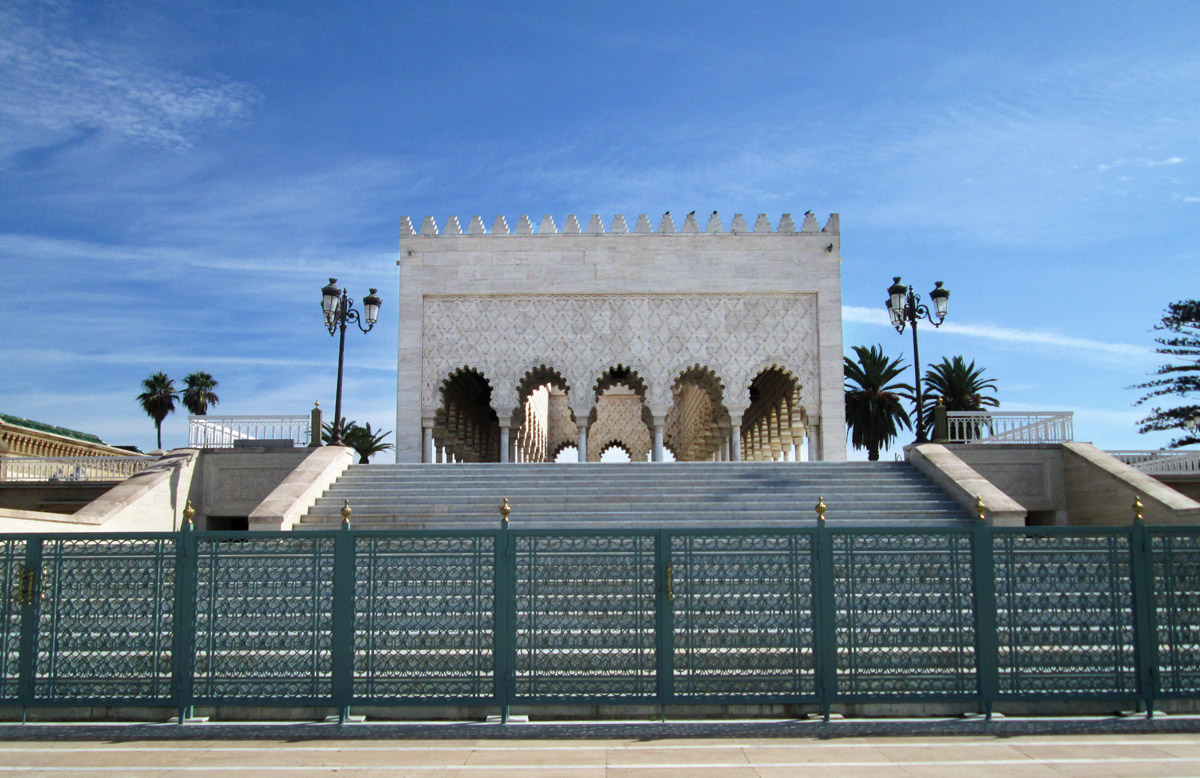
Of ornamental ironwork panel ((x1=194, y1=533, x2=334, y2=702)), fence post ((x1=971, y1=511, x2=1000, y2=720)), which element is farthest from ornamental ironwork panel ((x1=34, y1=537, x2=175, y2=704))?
fence post ((x1=971, y1=511, x2=1000, y2=720))

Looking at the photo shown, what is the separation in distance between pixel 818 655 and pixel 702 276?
564 inches

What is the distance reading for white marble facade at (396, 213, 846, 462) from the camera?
1930 centimetres

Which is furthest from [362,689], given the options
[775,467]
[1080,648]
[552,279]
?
[552,279]

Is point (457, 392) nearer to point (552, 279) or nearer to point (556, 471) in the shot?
point (552, 279)

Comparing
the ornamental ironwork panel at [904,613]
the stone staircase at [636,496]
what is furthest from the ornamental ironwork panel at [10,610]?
the ornamental ironwork panel at [904,613]

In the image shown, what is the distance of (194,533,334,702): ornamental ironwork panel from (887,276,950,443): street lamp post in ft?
33.6

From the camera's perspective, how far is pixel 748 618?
621 centimetres

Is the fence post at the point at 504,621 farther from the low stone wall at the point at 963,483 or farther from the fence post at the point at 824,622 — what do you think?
the low stone wall at the point at 963,483

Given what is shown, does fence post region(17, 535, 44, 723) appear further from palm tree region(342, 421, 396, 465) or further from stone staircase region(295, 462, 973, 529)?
palm tree region(342, 421, 396, 465)

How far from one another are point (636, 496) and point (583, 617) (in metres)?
6.13

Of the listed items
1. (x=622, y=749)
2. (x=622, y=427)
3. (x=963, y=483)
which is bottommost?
(x=622, y=749)

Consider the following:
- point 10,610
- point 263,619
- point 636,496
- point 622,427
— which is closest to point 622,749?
point 263,619

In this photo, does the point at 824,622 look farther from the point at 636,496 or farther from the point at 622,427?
the point at 622,427

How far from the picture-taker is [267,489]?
46.2 ft
